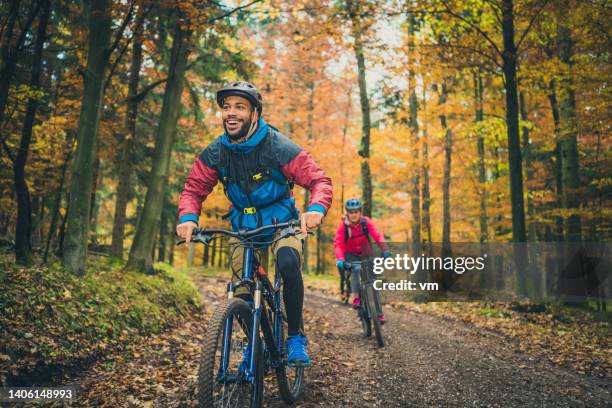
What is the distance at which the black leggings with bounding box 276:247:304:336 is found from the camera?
3779 millimetres

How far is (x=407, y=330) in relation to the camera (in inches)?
358

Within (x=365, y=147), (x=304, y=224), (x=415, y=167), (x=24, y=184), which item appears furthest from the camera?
(x=415, y=167)

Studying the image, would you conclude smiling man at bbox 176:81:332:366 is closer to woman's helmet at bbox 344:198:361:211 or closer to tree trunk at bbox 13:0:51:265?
Answer: woman's helmet at bbox 344:198:361:211

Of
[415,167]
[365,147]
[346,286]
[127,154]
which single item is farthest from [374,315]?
[415,167]

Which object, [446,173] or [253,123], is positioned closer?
[253,123]

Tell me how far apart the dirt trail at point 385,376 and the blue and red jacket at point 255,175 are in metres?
1.99

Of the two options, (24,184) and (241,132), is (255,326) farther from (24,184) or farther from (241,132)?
(24,184)

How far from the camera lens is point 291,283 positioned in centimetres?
390

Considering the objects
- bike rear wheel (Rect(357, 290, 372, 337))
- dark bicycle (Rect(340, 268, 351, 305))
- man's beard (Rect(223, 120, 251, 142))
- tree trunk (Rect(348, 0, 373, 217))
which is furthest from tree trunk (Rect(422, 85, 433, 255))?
man's beard (Rect(223, 120, 251, 142))

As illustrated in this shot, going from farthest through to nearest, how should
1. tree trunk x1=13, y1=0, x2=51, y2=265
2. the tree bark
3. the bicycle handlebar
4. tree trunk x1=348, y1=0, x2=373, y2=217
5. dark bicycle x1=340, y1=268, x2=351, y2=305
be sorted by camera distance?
the tree bark
tree trunk x1=348, y1=0, x2=373, y2=217
dark bicycle x1=340, y1=268, x2=351, y2=305
tree trunk x1=13, y1=0, x2=51, y2=265
the bicycle handlebar

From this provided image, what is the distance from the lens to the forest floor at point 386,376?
4.52 meters

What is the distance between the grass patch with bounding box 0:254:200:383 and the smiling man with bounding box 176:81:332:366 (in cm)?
294

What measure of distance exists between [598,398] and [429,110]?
1350 cm

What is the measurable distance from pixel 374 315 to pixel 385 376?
2041 millimetres
